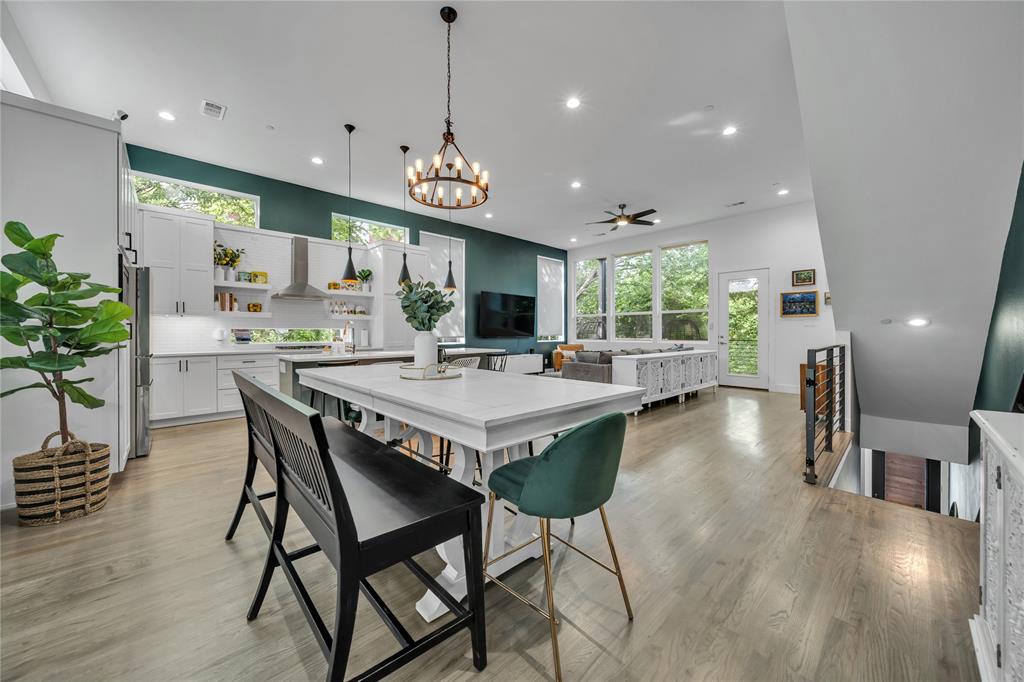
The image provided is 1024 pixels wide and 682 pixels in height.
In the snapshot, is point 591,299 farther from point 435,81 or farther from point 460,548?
point 460,548

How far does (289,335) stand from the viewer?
5.66 metres

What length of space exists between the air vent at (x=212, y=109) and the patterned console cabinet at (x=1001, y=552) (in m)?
5.43

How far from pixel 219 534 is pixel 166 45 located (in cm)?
353

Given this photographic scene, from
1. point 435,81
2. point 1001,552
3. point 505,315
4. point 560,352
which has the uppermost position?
point 435,81

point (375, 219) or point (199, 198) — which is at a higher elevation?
point (375, 219)

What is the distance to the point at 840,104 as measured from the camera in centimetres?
236

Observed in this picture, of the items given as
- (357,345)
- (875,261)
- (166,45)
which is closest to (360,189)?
(357,345)

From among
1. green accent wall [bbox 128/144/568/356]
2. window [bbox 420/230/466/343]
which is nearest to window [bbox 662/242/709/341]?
green accent wall [bbox 128/144/568/356]

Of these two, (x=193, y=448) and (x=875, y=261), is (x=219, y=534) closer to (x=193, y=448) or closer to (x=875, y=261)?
(x=193, y=448)

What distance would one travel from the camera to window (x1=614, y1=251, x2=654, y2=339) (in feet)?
27.6

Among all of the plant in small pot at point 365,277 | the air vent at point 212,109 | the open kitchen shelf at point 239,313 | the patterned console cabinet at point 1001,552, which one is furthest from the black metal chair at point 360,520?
the plant in small pot at point 365,277

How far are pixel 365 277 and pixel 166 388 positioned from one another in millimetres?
2766

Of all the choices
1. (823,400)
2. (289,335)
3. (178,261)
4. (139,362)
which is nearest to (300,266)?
(289,335)

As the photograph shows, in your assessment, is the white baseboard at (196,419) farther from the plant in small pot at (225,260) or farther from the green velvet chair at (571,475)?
the green velvet chair at (571,475)
